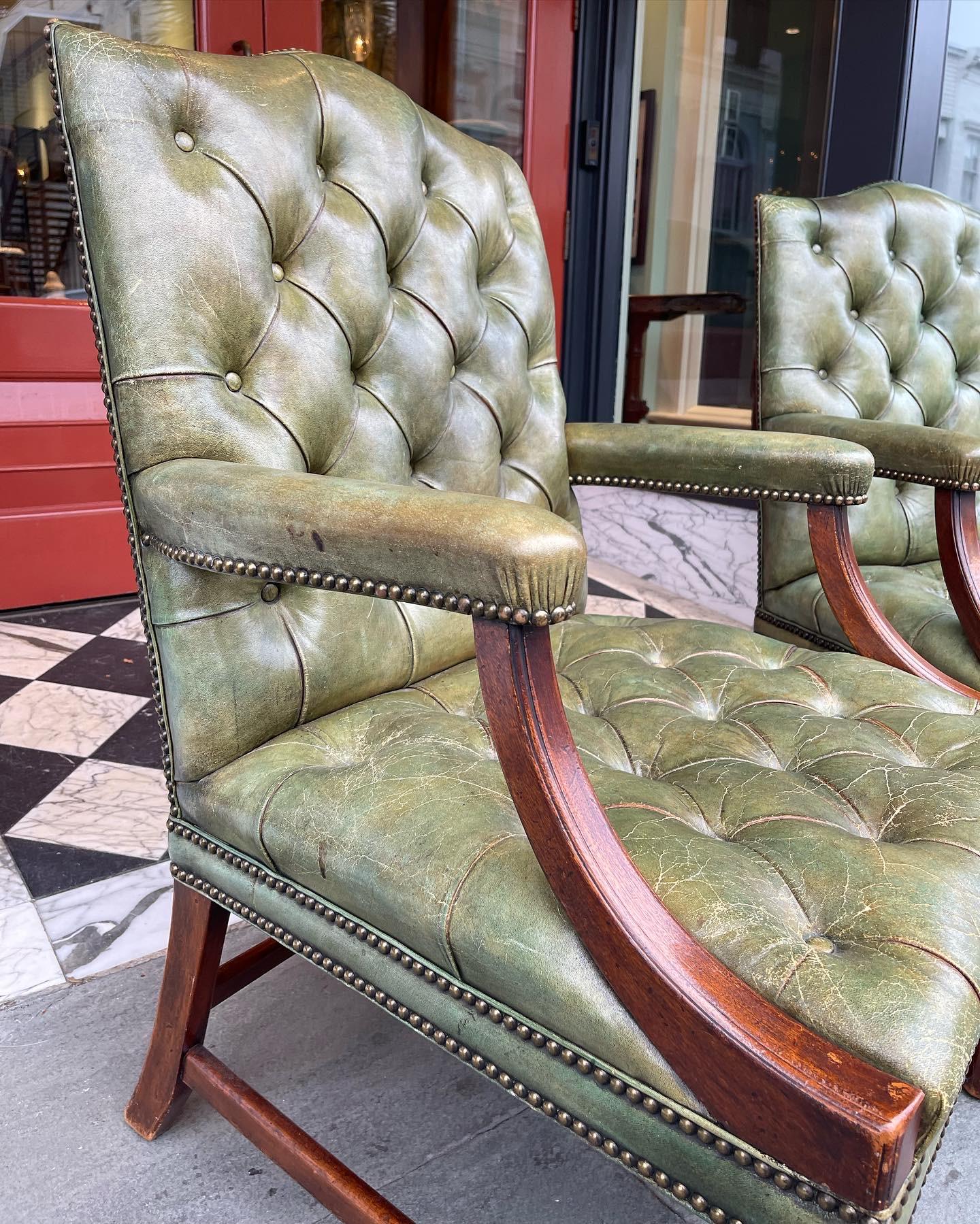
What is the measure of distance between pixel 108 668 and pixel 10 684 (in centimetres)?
19

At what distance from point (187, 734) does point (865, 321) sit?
1185 mm

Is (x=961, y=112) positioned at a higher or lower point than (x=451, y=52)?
lower

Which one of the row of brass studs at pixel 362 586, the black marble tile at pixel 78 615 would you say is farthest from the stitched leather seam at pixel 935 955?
the black marble tile at pixel 78 615

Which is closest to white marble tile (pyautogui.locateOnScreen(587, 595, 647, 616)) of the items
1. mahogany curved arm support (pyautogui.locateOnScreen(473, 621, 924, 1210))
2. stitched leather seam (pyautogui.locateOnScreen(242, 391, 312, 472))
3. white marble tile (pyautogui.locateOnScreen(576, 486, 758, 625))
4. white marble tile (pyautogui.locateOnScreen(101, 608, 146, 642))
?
white marble tile (pyautogui.locateOnScreen(576, 486, 758, 625))

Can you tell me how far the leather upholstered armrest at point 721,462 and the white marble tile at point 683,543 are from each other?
1.57 metres

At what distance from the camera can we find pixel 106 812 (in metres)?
1.50

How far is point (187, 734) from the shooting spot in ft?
2.53

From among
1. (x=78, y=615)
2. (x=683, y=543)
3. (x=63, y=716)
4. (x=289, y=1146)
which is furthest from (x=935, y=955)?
(x=683, y=543)

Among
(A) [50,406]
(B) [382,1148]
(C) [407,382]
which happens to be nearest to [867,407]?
(C) [407,382]

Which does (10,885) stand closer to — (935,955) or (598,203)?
(935,955)

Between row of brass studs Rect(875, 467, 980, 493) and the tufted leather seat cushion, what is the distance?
0.28 m

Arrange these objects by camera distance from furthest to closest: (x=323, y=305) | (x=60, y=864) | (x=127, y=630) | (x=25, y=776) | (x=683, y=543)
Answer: (x=683, y=543), (x=127, y=630), (x=25, y=776), (x=60, y=864), (x=323, y=305)

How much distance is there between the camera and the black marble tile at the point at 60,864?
4.30 feet

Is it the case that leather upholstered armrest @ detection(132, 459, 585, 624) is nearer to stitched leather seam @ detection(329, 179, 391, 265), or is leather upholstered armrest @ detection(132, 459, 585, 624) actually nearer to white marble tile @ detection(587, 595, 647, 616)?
stitched leather seam @ detection(329, 179, 391, 265)
